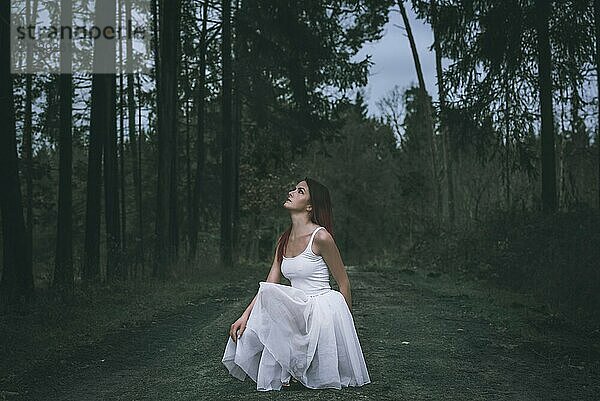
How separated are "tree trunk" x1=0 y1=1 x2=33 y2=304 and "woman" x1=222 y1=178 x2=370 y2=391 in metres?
7.57

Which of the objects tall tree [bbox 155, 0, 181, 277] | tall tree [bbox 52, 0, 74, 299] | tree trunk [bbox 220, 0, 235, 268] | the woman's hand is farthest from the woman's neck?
tree trunk [bbox 220, 0, 235, 268]

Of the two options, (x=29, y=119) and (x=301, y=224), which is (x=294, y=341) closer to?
(x=301, y=224)

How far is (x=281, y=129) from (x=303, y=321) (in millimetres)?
24792

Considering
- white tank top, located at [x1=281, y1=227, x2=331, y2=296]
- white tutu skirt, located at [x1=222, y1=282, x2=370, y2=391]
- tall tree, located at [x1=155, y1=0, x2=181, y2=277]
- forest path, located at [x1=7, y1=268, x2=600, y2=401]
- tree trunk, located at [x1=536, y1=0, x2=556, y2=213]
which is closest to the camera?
white tutu skirt, located at [x1=222, y1=282, x2=370, y2=391]

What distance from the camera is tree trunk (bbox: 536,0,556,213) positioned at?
65.6ft

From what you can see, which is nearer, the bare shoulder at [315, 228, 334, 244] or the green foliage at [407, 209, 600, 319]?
the bare shoulder at [315, 228, 334, 244]

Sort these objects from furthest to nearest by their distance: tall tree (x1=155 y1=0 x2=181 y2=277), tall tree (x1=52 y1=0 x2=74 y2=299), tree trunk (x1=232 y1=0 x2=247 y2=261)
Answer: tree trunk (x1=232 y1=0 x2=247 y2=261) → tall tree (x1=155 y1=0 x2=181 y2=277) → tall tree (x1=52 y1=0 x2=74 y2=299)

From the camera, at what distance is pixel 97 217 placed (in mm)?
20109

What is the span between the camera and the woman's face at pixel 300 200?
719 cm

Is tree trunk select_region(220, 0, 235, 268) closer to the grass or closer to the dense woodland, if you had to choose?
the dense woodland

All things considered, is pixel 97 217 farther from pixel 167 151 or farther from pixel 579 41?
pixel 579 41

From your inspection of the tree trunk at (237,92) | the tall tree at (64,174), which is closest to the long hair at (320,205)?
the tall tree at (64,174)

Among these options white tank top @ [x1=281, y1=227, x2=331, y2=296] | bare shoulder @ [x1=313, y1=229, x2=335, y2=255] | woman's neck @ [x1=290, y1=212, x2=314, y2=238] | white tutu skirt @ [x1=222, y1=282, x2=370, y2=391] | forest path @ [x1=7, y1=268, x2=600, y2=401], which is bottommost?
forest path @ [x1=7, y1=268, x2=600, y2=401]

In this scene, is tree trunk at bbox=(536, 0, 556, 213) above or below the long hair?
above
